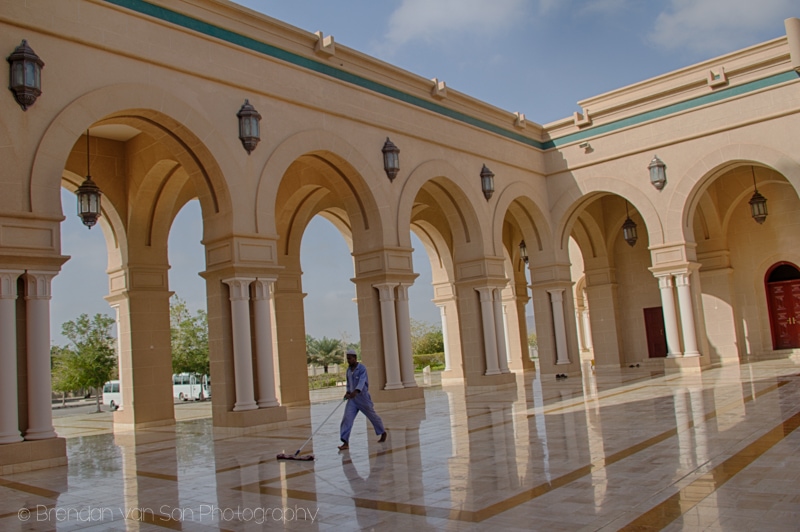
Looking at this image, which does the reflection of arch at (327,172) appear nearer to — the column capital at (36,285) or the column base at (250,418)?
the column base at (250,418)

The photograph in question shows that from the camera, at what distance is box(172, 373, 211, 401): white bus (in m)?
→ 31.9

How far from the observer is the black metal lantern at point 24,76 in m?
8.41

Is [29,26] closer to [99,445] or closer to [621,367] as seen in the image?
[99,445]

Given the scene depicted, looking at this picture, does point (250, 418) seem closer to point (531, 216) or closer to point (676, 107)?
point (531, 216)

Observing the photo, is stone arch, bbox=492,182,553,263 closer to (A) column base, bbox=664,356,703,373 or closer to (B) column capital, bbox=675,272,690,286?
(B) column capital, bbox=675,272,690,286

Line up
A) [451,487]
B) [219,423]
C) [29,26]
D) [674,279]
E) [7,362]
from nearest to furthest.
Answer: [451,487] < [7,362] < [29,26] < [219,423] < [674,279]

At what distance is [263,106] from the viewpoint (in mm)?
11695

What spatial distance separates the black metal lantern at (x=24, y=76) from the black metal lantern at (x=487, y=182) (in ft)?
33.2

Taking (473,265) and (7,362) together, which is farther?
(473,265)

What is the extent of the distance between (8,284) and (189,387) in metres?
26.7

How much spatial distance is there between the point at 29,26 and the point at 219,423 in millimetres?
6376

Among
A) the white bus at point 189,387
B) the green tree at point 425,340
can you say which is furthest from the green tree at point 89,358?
Result: the green tree at point 425,340

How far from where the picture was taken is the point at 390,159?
13719mm

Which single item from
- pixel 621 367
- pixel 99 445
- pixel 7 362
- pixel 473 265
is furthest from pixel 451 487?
pixel 621 367
